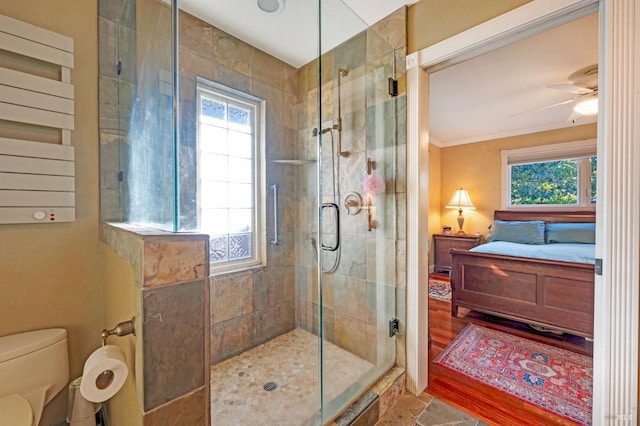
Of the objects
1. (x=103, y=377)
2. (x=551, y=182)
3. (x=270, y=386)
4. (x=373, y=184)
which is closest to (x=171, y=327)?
(x=103, y=377)

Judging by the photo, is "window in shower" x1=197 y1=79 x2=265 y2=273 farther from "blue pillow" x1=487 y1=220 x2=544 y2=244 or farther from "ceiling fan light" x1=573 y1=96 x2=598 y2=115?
"blue pillow" x1=487 y1=220 x2=544 y2=244

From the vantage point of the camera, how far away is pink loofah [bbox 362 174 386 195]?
1810mm

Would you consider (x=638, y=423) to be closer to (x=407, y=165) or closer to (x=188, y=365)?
(x=407, y=165)

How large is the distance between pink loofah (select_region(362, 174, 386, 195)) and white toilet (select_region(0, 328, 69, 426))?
1.86 meters

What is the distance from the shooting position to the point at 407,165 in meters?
1.71

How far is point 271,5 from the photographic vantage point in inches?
71.2

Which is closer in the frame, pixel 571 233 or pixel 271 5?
pixel 271 5

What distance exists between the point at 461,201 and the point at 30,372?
5253 mm

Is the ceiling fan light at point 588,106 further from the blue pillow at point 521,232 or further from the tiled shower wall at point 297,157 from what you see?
the tiled shower wall at point 297,157

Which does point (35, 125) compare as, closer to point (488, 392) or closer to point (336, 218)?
point (336, 218)

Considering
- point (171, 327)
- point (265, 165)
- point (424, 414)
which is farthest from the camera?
point (265, 165)

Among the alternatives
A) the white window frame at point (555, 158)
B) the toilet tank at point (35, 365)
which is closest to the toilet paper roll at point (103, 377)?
the toilet tank at point (35, 365)

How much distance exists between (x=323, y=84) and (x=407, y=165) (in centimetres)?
95

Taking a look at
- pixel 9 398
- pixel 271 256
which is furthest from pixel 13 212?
pixel 271 256
